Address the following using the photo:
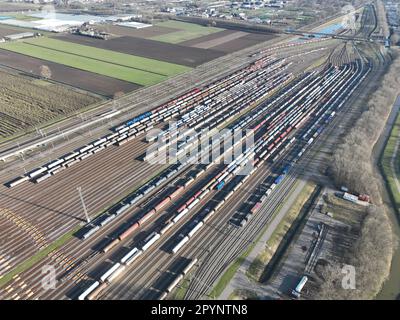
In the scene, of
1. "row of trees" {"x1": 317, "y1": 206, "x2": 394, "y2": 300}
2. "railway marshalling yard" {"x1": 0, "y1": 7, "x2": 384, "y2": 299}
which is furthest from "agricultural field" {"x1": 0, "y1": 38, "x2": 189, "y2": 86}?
"row of trees" {"x1": 317, "y1": 206, "x2": 394, "y2": 300}

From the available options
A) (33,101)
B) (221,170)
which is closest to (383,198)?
(221,170)

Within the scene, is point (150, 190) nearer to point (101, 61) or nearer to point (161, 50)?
point (101, 61)

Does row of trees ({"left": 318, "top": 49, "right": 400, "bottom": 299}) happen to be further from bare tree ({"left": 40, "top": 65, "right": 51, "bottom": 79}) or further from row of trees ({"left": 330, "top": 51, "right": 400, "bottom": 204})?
bare tree ({"left": 40, "top": 65, "right": 51, "bottom": 79})

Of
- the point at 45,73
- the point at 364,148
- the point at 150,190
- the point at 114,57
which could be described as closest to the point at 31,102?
the point at 45,73

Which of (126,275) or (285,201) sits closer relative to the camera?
(126,275)

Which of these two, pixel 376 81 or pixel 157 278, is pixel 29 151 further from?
pixel 376 81

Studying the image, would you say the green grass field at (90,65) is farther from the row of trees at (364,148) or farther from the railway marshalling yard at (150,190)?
the row of trees at (364,148)
